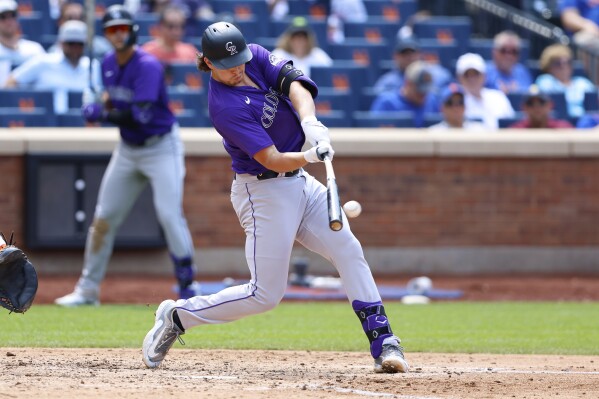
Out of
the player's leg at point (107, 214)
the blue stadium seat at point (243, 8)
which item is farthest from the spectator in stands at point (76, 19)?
the player's leg at point (107, 214)

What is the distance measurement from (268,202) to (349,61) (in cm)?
863

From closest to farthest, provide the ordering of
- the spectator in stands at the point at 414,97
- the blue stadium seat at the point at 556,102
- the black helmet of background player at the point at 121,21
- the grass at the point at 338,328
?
the grass at the point at 338,328, the black helmet of background player at the point at 121,21, the spectator in stands at the point at 414,97, the blue stadium seat at the point at 556,102

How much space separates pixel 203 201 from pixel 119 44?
2988 mm

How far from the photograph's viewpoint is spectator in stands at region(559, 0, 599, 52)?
15.7 meters

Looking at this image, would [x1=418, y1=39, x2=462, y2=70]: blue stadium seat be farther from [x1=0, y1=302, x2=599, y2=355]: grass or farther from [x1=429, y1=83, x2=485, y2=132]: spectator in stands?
[x1=0, y1=302, x2=599, y2=355]: grass

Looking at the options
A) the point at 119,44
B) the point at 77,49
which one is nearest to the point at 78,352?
the point at 119,44

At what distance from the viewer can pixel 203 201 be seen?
12.3m

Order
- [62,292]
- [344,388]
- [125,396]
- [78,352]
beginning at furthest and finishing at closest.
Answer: [62,292], [78,352], [344,388], [125,396]

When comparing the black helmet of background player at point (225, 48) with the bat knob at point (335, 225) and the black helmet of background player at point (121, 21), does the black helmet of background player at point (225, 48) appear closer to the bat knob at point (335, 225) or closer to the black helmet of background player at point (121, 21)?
the bat knob at point (335, 225)

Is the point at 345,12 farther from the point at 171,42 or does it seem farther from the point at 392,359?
the point at 392,359

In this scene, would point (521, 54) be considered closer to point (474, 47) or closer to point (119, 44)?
point (474, 47)

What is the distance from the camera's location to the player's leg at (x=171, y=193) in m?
9.70

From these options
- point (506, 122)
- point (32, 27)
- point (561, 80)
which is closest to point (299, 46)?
point (506, 122)

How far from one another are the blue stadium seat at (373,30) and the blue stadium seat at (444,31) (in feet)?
1.25
